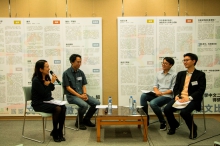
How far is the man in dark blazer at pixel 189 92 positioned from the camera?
12.2 ft

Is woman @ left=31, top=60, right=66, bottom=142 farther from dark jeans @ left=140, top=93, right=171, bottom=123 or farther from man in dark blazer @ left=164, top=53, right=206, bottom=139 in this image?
man in dark blazer @ left=164, top=53, right=206, bottom=139

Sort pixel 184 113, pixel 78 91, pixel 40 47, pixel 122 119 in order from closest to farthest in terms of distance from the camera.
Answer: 1. pixel 122 119
2. pixel 184 113
3. pixel 78 91
4. pixel 40 47

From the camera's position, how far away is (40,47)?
4871 mm

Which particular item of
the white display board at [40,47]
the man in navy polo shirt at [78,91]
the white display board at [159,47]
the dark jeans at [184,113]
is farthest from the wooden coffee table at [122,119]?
the white display board at [40,47]

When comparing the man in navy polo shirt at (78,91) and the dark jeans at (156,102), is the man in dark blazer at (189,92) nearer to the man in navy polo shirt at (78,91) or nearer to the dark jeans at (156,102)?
the dark jeans at (156,102)

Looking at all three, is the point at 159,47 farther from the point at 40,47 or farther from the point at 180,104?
the point at 40,47

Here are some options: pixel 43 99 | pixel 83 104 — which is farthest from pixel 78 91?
pixel 43 99

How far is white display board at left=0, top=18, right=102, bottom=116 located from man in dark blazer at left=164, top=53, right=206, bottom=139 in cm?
173

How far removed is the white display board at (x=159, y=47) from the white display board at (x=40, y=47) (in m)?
0.59

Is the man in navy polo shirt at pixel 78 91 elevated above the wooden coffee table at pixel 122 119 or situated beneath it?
elevated above

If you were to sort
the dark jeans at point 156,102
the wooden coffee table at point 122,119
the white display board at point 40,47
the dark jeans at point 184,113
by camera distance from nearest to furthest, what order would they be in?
1. the wooden coffee table at point 122,119
2. the dark jeans at point 184,113
3. the dark jeans at point 156,102
4. the white display board at point 40,47

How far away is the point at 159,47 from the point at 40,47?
2593mm

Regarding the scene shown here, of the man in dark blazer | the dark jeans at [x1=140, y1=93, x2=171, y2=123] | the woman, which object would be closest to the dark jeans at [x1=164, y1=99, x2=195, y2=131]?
the man in dark blazer

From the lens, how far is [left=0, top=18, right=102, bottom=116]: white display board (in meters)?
4.85
